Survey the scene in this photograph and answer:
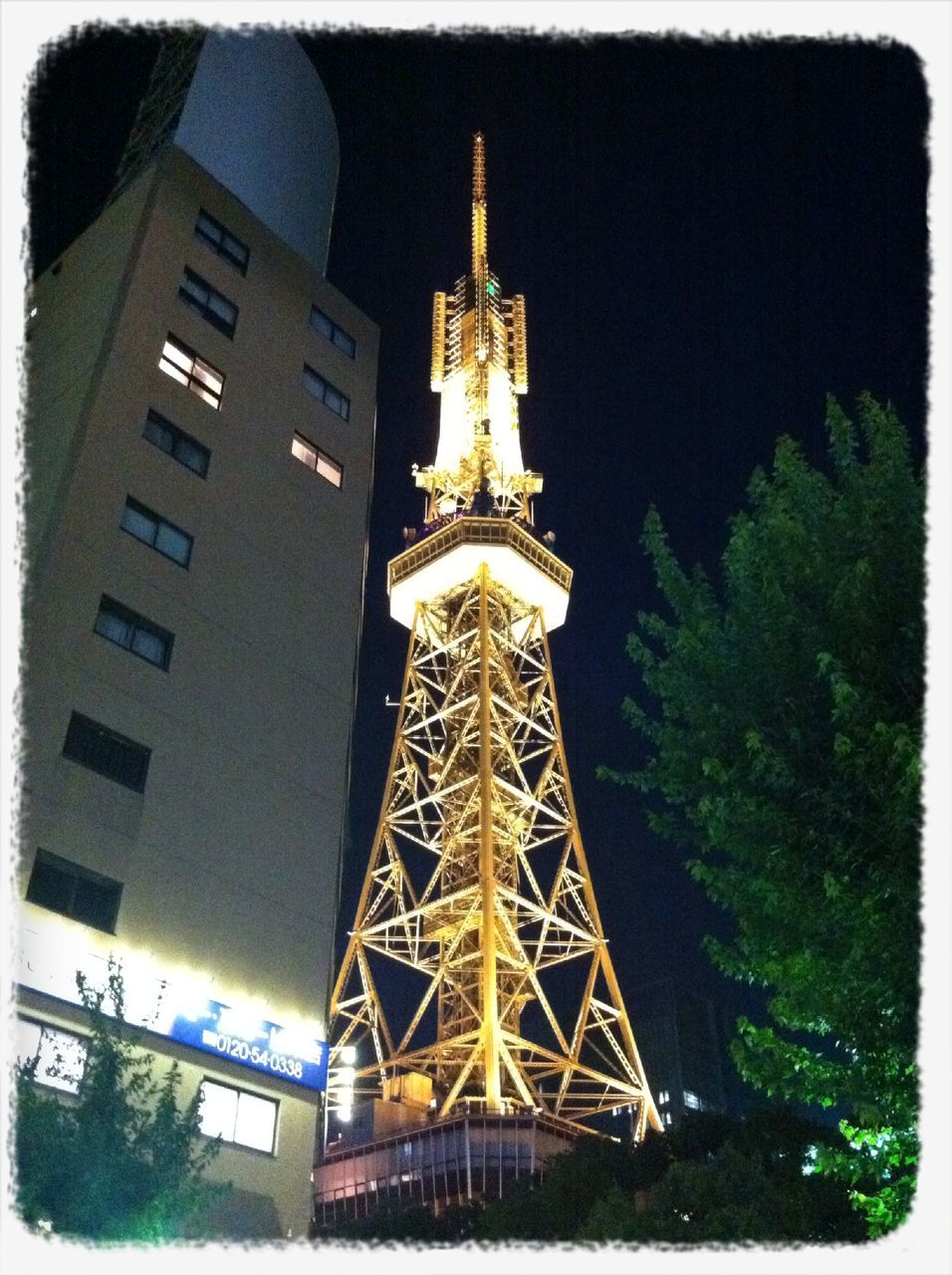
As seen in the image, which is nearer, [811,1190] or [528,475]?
[811,1190]

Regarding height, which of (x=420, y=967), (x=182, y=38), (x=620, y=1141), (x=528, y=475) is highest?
(x=528, y=475)

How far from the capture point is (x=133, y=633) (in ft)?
60.0

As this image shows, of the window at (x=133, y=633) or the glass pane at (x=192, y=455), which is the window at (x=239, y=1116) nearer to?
the window at (x=133, y=633)

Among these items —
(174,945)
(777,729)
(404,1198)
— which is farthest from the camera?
(404,1198)

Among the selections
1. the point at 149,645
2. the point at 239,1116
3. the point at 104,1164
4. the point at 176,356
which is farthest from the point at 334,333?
the point at 104,1164

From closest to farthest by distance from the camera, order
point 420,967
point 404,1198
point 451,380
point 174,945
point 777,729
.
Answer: point 777,729 < point 174,945 < point 404,1198 < point 420,967 < point 451,380

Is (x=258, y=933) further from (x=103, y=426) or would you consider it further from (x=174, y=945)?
(x=103, y=426)

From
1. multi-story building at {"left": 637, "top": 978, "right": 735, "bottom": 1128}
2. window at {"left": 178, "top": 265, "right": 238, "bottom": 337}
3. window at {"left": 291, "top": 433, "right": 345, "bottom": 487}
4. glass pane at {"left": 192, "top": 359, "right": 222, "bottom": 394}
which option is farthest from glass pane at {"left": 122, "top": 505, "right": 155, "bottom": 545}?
multi-story building at {"left": 637, "top": 978, "right": 735, "bottom": 1128}

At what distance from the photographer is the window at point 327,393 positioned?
24.7m

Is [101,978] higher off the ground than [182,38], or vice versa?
[182,38]

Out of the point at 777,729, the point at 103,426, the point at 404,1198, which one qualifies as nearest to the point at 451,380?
the point at 404,1198

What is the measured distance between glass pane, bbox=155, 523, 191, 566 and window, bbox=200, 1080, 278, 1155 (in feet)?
28.0

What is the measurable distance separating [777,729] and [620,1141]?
19.9 meters

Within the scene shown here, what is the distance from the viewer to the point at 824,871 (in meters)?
8.26
